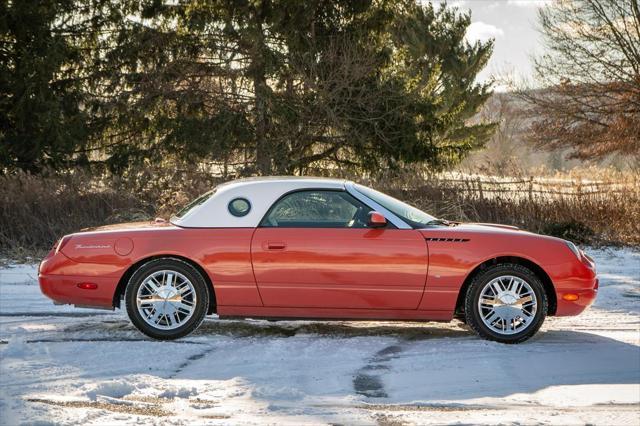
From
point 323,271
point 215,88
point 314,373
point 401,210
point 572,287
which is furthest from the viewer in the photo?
point 215,88

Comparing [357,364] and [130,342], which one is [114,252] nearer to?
[130,342]

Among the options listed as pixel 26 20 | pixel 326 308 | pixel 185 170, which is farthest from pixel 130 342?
pixel 26 20

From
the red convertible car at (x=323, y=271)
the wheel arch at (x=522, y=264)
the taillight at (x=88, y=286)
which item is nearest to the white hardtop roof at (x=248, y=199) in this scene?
the red convertible car at (x=323, y=271)

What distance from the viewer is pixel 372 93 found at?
2186 cm

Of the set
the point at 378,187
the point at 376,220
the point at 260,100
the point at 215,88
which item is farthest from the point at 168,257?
the point at 215,88

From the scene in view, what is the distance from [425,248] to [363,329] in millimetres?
1144

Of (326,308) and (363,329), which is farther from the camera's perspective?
(363,329)

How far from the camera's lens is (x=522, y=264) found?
7898mm

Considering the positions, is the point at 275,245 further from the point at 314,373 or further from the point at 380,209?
the point at 314,373

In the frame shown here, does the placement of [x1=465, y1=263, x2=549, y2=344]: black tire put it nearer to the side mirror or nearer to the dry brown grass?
the side mirror

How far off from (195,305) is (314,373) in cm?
169

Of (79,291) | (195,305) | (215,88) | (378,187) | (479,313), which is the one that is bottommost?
(479,313)

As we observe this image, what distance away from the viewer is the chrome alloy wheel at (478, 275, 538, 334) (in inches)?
305

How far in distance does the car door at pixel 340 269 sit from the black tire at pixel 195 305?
50 cm
